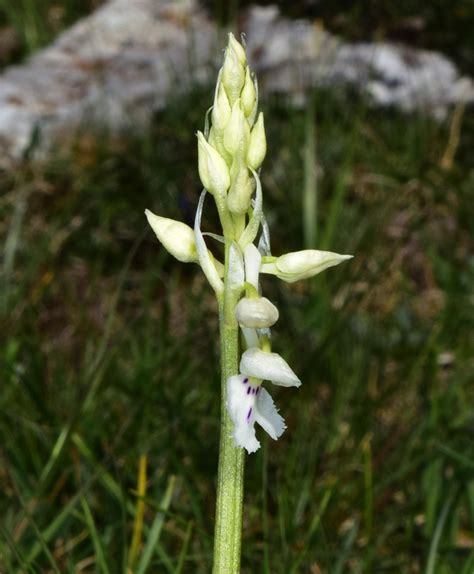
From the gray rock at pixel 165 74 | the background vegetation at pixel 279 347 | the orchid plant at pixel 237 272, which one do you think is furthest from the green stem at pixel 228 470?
the gray rock at pixel 165 74

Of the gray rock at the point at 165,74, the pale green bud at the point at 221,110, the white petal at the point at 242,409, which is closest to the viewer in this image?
the white petal at the point at 242,409

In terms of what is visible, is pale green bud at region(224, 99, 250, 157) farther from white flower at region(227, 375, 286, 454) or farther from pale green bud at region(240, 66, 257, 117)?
white flower at region(227, 375, 286, 454)

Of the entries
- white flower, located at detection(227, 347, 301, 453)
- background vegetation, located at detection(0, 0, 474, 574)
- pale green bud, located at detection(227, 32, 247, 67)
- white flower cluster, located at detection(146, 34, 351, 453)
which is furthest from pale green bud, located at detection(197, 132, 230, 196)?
background vegetation, located at detection(0, 0, 474, 574)

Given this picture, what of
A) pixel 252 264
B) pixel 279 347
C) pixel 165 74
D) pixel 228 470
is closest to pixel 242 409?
pixel 228 470

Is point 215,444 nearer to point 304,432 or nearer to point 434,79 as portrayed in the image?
point 304,432

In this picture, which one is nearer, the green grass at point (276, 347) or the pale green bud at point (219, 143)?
the pale green bud at point (219, 143)

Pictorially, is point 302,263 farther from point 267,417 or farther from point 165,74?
point 165,74

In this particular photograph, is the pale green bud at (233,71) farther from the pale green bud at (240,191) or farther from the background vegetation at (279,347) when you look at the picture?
the background vegetation at (279,347)
